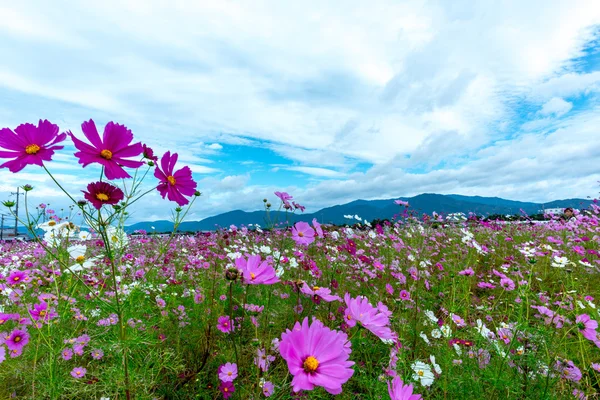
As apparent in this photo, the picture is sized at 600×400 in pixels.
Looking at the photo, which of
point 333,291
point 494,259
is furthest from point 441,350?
point 494,259

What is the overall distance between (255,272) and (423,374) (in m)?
1.13

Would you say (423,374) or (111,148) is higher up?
(111,148)

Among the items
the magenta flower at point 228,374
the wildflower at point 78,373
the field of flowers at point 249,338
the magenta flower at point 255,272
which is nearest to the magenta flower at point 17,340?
the field of flowers at point 249,338

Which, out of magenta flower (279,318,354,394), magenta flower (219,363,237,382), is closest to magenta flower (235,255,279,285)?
magenta flower (279,318,354,394)

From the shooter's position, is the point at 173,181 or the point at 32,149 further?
the point at 173,181

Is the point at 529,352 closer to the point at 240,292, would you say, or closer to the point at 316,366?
the point at 316,366

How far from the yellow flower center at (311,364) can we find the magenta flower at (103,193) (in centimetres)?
63

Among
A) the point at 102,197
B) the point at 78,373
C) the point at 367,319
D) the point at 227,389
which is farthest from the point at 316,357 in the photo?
the point at 78,373

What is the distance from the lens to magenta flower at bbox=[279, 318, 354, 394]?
2.19 feet

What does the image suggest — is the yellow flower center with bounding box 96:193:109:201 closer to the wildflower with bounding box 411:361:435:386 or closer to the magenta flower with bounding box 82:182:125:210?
the magenta flower with bounding box 82:182:125:210

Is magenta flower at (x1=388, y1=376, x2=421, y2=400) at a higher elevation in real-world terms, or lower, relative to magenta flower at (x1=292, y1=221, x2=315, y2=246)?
lower

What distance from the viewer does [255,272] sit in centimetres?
92

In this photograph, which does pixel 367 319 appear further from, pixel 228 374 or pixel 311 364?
pixel 228 374

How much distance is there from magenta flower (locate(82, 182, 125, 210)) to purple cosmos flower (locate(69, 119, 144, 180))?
59 millimetres
